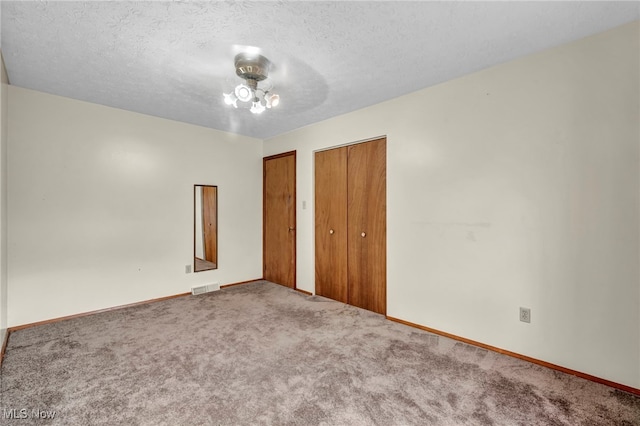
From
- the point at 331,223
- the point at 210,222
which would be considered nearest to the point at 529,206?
the point at 331,223

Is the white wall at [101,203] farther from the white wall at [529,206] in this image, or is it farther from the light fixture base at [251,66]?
the white wall at [529,206]

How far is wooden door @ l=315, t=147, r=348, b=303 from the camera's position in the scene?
12.3 ft

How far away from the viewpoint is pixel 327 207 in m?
3.94

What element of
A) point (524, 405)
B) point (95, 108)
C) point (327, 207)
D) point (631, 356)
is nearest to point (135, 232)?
point (95, 108)

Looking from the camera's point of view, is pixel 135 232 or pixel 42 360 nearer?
pixel 42 360

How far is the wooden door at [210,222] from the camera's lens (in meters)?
4.29

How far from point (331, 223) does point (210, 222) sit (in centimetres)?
189

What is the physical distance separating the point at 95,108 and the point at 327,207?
119 inches

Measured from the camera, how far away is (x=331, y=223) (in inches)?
153

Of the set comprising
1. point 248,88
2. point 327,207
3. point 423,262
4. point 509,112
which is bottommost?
point 423,262

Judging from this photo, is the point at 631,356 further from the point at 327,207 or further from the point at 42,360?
the point at 42,360

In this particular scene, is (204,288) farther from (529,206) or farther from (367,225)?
(529,206)

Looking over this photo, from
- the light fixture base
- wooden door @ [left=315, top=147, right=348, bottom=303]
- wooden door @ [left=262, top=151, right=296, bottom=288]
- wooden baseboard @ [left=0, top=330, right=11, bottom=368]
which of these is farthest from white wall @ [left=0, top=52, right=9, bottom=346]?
wooden door @ [left=315, top=147, right=348, bottom=303]

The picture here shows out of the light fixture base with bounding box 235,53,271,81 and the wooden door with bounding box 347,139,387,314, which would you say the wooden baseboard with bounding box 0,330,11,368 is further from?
the wooden door with bounding box 347,139,387,314
